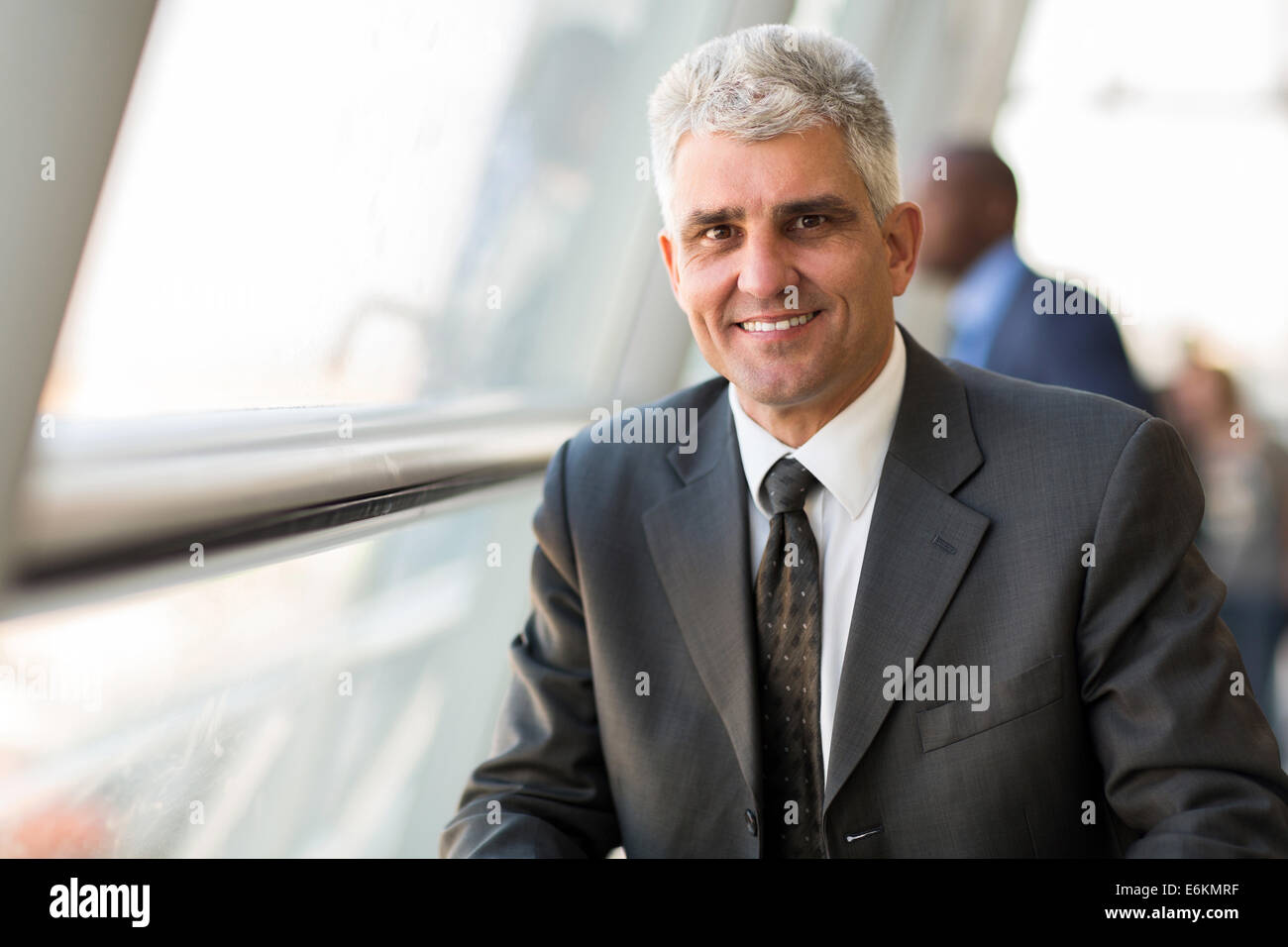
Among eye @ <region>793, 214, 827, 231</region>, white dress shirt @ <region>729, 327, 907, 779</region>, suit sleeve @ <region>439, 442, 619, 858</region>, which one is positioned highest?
eye @ <region>793, 214, 827, 231</region>

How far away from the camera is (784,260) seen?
142 centimetres

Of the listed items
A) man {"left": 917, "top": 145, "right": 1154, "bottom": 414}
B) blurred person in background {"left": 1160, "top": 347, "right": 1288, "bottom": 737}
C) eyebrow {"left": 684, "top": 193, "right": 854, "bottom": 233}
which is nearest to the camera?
eyebrow {"left": 684, "top": 193, "right": 854, "bottom": 233}

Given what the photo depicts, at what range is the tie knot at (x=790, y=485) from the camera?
146cm

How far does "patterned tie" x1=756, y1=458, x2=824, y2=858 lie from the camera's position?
4.58ft

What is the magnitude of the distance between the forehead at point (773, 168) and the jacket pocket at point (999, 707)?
24.7 inches

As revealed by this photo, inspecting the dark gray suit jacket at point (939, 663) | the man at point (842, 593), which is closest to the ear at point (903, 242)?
the man at point (842, 593)

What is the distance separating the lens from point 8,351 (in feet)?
3.25

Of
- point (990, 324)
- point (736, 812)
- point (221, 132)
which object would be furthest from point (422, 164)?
point (990, 324)

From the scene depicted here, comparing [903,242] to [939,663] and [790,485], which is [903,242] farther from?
[939,663]

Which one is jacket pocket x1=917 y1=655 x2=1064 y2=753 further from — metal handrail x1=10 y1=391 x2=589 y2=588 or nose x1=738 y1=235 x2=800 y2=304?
metal handrail x1=10 y1=391 x2=589 y2=588

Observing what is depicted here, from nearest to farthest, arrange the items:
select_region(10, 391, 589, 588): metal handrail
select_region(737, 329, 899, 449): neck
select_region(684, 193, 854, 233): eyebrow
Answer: select_region(10, 391, 589, 588): metal handrail
select_region(684, 193, 854, 233): eyebrow
select_region(737, 329, 899, 449): neck

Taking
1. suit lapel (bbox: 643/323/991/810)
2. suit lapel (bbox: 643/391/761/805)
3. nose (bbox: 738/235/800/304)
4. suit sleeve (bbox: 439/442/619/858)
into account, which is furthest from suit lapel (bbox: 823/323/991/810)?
suit sleeve (bbox: 439/442/619/858)

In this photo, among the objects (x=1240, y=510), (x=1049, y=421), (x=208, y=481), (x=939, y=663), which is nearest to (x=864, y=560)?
(x=939, y=663)
